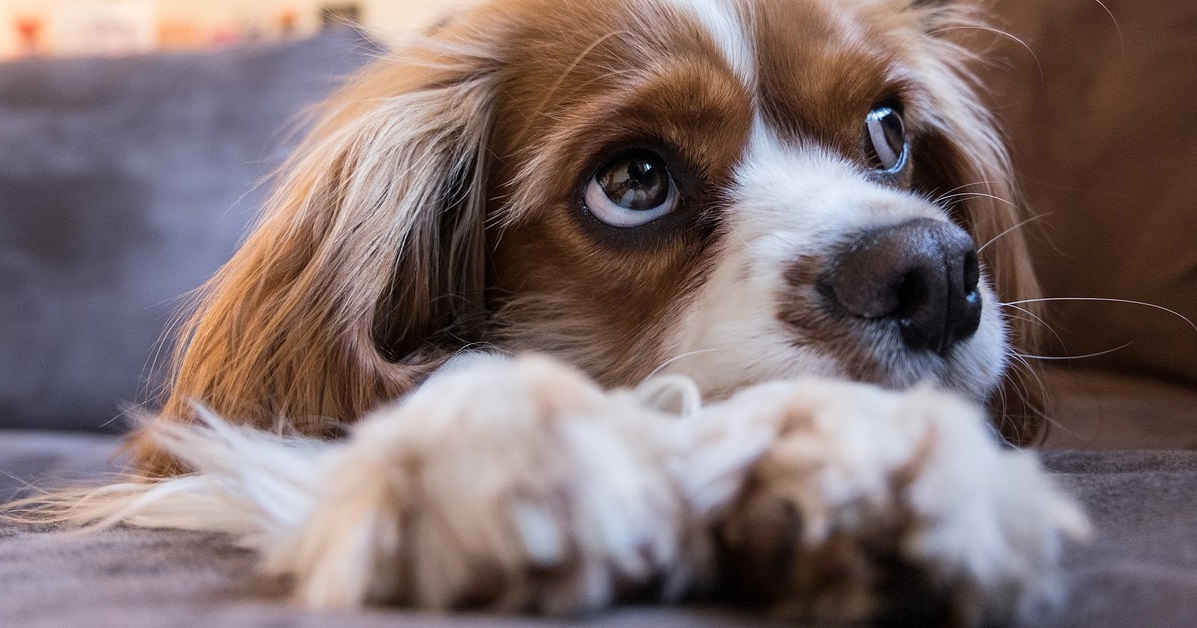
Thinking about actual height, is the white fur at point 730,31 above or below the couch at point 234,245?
above

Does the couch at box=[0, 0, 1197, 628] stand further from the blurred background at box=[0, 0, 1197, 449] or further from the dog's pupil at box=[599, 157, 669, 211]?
the dog's pupil at box=[599, 157, 669, 211]

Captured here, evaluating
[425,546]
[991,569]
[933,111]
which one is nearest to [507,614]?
[425,546]

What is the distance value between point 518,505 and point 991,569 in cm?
31

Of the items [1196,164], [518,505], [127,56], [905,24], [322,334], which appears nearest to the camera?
[518,505]

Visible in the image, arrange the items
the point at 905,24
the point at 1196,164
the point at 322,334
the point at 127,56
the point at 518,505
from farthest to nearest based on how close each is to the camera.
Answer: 1. the point at 127,56
2. the point at 905,24
3. the point at 1196,164
4. the point at 322,334
5. the point at 518,505

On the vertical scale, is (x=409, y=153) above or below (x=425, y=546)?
above

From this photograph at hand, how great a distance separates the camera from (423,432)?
66cm

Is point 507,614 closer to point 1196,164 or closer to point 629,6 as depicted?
point 629,6

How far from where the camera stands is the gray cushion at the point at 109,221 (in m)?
2.43

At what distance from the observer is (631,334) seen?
4.32 ft

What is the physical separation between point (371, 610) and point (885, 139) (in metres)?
1.19

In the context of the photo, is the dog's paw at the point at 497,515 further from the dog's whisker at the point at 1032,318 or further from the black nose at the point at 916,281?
the dog's whisker at the point at 1032,318

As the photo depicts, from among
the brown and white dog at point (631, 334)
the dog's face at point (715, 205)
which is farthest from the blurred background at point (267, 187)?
the dog's face at point (715, 205)

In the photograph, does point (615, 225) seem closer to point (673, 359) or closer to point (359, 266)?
point (673, 359)
